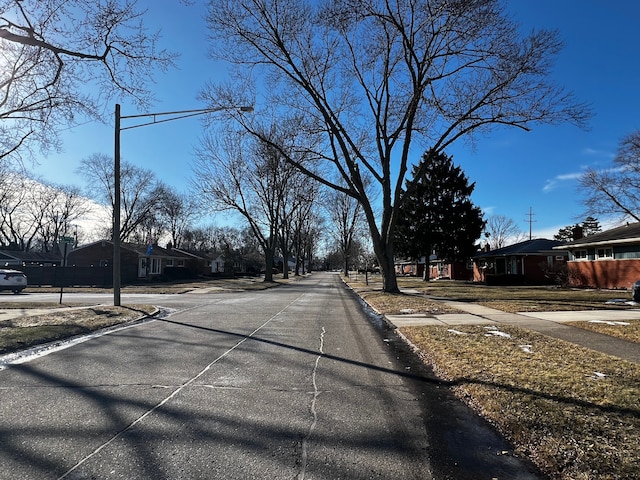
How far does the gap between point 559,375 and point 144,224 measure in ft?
248

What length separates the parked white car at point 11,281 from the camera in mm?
27391

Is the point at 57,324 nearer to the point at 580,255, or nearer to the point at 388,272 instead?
the point at 388,272

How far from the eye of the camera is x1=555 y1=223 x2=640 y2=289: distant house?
25266 millimetres

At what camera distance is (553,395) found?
5.22 m

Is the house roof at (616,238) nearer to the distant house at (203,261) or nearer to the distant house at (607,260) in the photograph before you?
the distant house at (607,260)

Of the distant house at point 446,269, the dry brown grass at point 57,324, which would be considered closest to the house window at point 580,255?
the distant house at point 446,269

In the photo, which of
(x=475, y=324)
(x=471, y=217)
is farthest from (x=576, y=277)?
(x=475, y=324)

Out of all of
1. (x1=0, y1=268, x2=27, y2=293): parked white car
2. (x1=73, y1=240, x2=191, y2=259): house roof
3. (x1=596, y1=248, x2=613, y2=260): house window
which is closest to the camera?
(x1=0, y1=268, x2=27, y2=293): parked white car

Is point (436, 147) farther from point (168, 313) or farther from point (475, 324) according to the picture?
point (168, 313)

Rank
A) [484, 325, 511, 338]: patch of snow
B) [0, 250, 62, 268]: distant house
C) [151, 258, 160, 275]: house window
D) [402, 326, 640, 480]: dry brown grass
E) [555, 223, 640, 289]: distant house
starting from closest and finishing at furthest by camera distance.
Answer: [402, 326, 640, 480]: dry brown grass < [484, 325, 511, 338]: patch of snow < [555, 223, 640, 289]: distant house < [0, 250, 62, 268]: distant house < [151, 258, 160, 275]: house window

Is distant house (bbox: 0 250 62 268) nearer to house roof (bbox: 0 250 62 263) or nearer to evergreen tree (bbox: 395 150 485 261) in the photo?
house roof (bbox: 0 250 62 263)

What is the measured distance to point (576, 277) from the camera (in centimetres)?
3047

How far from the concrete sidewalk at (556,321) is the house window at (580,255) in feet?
62.1

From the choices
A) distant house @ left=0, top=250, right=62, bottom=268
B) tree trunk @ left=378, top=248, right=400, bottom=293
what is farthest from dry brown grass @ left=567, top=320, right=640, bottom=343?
distant house @ left=0, top=250, right=62, bottom=268
